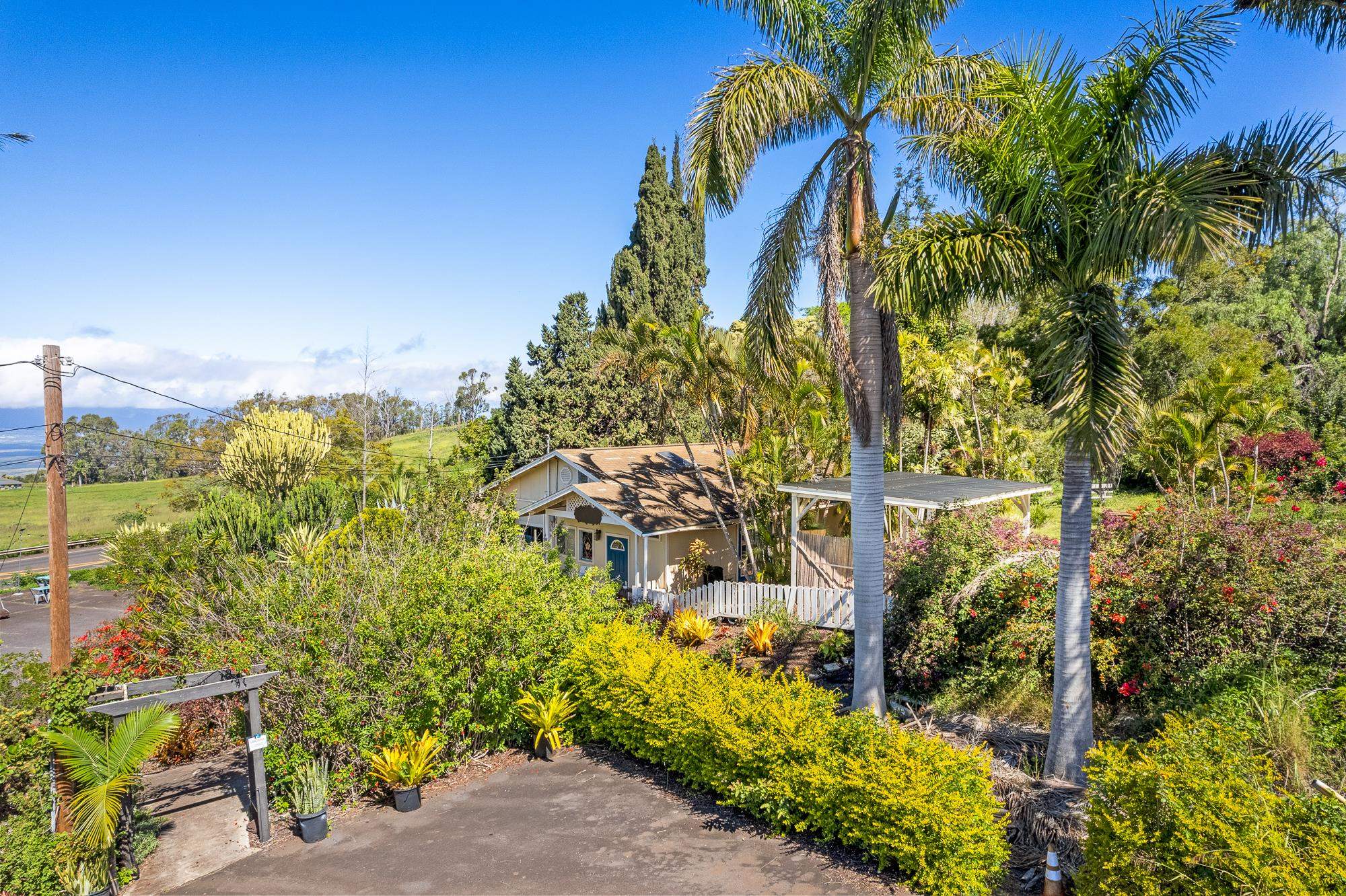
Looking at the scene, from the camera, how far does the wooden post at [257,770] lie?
8.65 metres

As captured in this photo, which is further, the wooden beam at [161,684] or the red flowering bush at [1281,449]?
the red flowering bush at [1281,449]

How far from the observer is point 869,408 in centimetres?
1038

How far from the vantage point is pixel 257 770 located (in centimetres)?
870

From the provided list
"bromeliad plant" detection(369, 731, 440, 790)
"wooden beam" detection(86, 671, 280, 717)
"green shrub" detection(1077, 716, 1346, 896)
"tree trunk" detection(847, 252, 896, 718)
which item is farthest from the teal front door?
"green shrub" detection(1077, 716, 1346, 896)

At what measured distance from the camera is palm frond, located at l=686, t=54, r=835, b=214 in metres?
→ 9.97

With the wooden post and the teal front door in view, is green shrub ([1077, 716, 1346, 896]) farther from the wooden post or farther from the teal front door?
the teal front door

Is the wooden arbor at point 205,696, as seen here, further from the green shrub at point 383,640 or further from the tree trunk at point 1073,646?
the tree trunk at point 1073,646

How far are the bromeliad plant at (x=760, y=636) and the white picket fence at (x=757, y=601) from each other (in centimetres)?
Answer: 110

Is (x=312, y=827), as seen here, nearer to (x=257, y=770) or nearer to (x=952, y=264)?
(x=257, y=770)

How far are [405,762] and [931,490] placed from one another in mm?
11184

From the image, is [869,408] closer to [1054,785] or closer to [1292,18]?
[1054,785]

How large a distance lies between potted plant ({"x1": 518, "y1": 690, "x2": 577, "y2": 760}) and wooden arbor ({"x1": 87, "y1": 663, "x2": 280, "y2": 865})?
333cm

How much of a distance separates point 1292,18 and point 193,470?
225 ft

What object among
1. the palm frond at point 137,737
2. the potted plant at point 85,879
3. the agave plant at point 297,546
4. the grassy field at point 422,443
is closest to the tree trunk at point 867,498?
the agave plant at point 297,546
